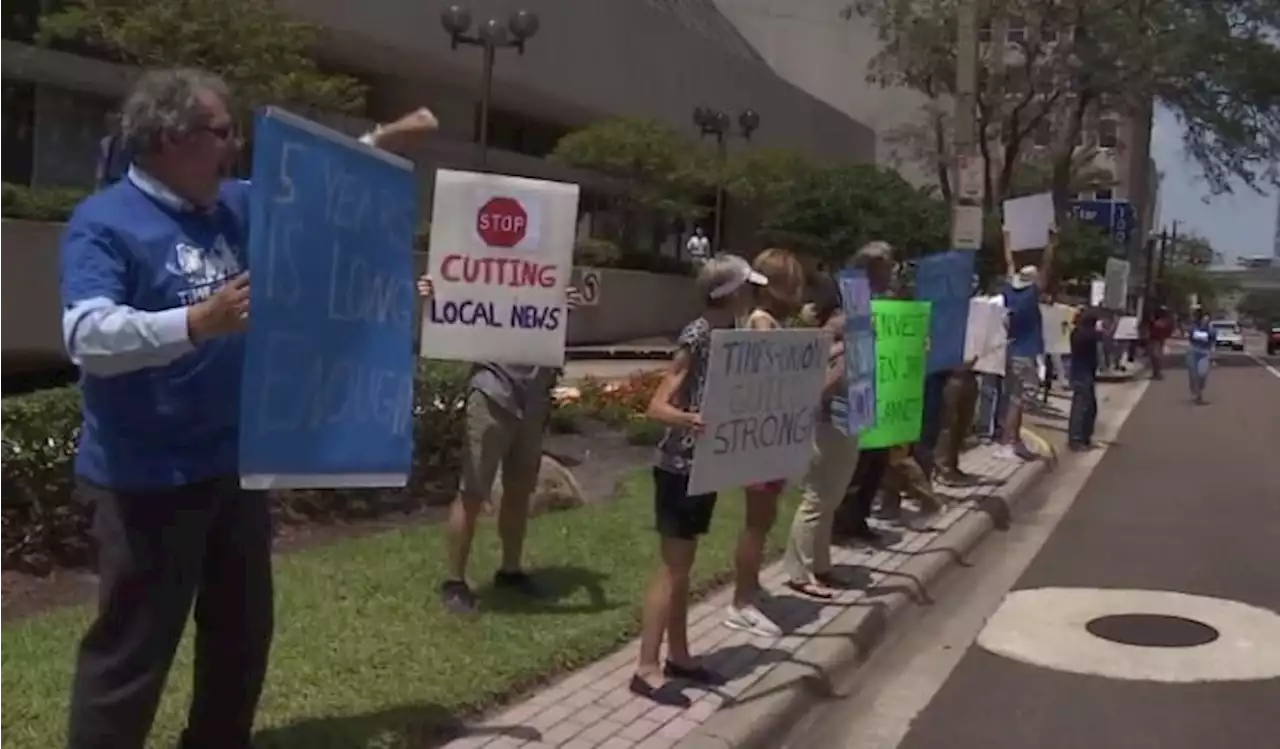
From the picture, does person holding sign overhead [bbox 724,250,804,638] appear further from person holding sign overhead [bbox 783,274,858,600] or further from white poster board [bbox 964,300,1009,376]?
white poster board [bbox 964,300,1009,376]

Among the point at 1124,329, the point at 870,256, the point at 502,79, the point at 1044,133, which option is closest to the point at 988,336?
the point at 870,256

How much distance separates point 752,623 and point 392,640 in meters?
1.76

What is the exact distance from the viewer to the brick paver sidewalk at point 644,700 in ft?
17.5

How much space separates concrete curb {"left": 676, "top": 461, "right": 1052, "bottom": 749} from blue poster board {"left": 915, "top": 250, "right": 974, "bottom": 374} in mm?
1288

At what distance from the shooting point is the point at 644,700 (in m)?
5.87

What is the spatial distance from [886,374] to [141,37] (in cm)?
1138

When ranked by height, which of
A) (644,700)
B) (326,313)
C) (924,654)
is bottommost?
(924,654)

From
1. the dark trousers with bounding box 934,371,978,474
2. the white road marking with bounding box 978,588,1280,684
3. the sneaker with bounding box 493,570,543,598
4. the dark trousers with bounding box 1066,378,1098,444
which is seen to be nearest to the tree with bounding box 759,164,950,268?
the dark trousers with bounding box 1066,378,1098,444

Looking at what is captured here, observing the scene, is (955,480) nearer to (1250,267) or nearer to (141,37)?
(141,37)

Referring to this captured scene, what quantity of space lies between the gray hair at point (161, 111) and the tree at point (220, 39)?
1338 centimetres

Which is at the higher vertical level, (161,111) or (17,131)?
(17,131)

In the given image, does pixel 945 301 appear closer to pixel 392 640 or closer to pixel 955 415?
pixel 955 415

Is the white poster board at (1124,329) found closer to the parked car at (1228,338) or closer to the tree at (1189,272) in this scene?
the parked car at (1228,338)

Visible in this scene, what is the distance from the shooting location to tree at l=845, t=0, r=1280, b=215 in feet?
134
